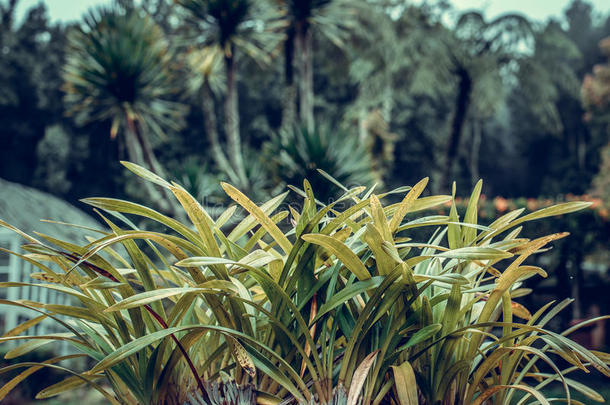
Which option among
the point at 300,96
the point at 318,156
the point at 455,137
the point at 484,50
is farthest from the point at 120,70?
the point at 484,50

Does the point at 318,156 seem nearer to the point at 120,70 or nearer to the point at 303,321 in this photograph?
the point at 120,70

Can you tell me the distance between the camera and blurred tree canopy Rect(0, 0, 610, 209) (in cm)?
621

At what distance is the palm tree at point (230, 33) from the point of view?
22.0 ft

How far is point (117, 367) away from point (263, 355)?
0.33 metres

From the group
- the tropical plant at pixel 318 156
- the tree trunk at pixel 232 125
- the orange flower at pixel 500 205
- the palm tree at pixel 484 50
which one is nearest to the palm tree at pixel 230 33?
the tree trunk at pixel 232 125

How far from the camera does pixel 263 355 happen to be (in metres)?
1.08

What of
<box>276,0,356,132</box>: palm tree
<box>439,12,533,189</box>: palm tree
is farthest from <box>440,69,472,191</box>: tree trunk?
<box>276,0,356,132</box>: palm tree

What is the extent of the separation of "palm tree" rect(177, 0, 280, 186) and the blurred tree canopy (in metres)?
0.02

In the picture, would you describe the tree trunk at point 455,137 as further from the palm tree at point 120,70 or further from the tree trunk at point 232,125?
the palm tree at point 120,70

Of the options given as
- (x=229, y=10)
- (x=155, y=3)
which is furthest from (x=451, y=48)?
(x=155, y=3)

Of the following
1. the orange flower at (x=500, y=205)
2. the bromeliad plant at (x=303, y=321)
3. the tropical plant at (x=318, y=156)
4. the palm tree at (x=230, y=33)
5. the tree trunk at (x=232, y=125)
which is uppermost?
the palm tree at (x=230, y=33)

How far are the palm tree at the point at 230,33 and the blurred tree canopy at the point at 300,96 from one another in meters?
0.02

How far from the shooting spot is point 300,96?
7.52m

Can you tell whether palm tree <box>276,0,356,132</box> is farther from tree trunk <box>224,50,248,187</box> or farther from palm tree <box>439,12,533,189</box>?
palm tree <box>439,12,533,189</box>
